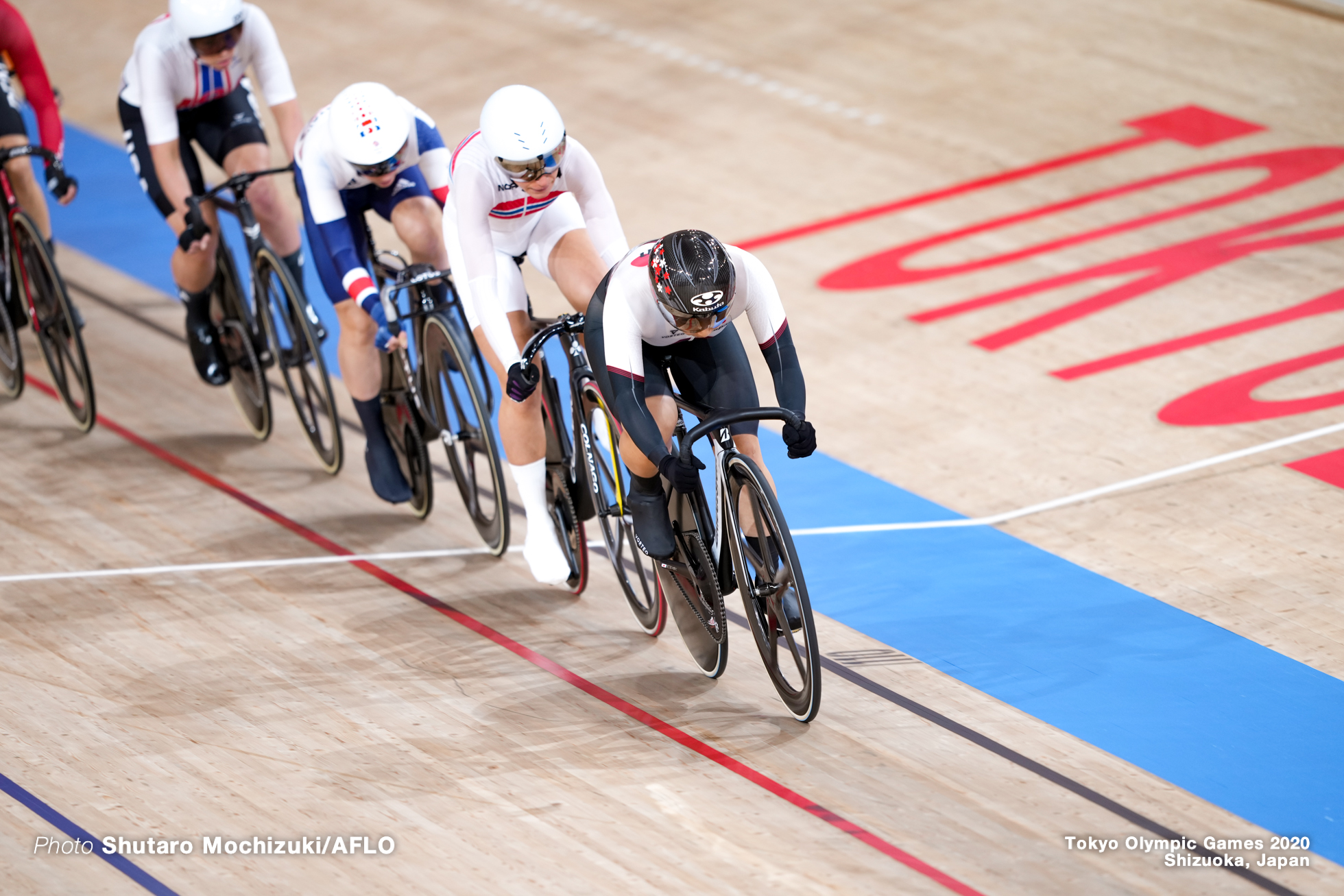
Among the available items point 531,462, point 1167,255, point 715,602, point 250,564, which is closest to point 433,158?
point 531,462

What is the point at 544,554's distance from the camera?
4160mm

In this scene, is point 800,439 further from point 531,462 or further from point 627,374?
point 531,462

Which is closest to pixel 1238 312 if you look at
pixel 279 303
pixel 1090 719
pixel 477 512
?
pixel 1090 719

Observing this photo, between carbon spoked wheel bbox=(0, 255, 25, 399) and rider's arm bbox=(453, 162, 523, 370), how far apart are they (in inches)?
98.0

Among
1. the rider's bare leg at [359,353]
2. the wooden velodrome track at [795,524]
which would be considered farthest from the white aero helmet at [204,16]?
the wooden velodrome track at [795,524]

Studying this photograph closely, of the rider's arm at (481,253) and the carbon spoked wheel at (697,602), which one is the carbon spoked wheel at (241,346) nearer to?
the rider's arm at (481,253)

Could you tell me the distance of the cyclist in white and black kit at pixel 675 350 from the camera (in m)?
3.21

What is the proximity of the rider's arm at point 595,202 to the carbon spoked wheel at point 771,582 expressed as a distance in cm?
96

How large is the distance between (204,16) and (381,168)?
0.97 m

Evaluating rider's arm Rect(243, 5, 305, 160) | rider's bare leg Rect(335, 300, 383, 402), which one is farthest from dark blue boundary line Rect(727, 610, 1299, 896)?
rider's arm Rect(243, 5, 305, 160)

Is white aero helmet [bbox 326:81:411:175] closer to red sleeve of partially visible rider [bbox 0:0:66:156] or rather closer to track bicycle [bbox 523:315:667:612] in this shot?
track bicycle [bbox 523:315:667:612]

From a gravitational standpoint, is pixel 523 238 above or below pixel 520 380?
above

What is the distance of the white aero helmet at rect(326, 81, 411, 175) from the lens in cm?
409

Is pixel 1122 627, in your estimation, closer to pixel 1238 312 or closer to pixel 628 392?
pixel 628 392
